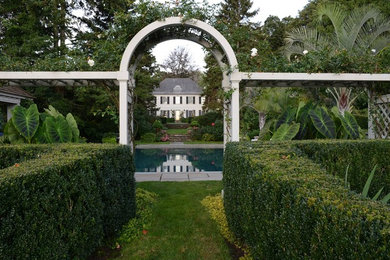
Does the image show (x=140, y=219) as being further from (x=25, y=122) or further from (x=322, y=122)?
(x=322, y=122)

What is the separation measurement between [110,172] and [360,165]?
3.24 meters

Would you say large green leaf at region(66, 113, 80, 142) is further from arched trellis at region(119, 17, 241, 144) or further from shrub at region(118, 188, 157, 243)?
shrub at region(118, 188, 157, 243)

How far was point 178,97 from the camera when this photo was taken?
34594mm

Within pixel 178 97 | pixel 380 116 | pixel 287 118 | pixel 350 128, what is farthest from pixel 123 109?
pixel 178 97

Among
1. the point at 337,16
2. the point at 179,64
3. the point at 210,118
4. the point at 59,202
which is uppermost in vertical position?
the point at 179,64

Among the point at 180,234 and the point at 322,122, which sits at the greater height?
the point at 322,122

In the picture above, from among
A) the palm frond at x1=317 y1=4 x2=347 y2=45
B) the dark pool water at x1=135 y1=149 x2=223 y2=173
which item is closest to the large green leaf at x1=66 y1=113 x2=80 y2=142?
the dark pool water at x1=135 y1=149 x2=223 y2=173

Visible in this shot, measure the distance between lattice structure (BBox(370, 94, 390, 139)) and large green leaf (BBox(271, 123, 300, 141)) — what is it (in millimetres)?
1962

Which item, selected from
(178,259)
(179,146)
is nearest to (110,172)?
(178,259)

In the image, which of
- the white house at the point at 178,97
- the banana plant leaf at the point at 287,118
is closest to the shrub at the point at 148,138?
the banana plant leaf at the point at 287,118

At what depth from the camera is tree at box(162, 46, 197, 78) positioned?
3359 cm

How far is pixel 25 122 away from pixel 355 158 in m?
4.94

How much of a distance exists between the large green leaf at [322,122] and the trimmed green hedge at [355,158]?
2.56 feet

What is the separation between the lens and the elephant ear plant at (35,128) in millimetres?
4309
